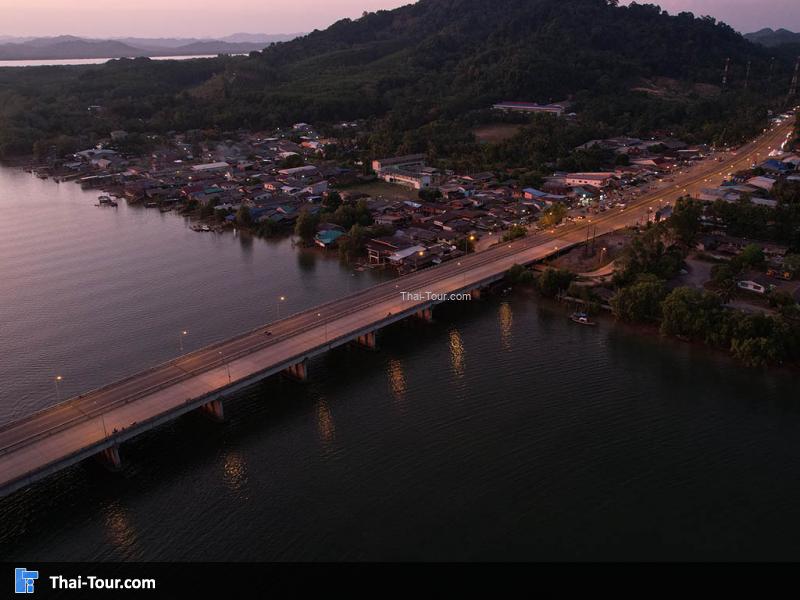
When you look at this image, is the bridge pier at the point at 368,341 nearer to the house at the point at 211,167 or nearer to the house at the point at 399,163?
the house at the point at 399,163

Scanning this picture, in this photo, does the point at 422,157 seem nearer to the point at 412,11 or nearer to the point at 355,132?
the point at 355,132

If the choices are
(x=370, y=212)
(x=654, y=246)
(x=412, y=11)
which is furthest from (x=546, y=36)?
(x=654, y=246)

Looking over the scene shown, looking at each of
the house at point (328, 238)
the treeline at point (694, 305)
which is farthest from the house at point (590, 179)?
the house at point (328, 238)

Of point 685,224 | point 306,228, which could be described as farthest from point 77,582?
point 685,224

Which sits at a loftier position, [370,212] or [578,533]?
[370,212]

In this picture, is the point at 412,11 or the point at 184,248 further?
the point at 412,11

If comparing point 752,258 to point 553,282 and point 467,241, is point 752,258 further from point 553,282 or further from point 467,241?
point 467,241
